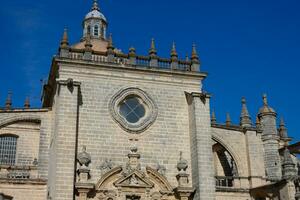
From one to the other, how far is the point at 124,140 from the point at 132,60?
13.2 feet

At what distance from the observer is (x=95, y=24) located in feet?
116

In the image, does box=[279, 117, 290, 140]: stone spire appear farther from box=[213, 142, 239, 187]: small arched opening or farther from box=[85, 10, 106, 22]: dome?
box=[85, 10, 106, 22]: dome

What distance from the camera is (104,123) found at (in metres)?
20.7

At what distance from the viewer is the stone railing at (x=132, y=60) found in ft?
71.0

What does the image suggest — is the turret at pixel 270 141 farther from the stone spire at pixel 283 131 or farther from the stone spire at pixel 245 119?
the stone spire at pixel 283 131

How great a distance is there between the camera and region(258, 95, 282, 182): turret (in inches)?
997

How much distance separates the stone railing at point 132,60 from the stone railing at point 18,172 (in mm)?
5453

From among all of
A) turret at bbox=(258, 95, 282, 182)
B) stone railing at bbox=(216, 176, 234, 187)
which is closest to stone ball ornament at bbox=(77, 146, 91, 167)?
stone railing at bbox=(216, 176, 234, 187)

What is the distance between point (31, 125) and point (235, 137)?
10.9m

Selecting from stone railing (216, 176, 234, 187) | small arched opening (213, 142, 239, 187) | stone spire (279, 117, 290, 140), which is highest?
stone spire (279, 117, 290, 140)

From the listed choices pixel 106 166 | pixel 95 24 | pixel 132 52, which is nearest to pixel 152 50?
pixel 132 52

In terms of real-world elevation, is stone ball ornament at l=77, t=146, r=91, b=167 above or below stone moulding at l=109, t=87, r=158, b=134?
below

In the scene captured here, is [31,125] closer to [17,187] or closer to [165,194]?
[17,187]

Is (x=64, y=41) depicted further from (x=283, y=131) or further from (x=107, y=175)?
(x=283, y=131)
